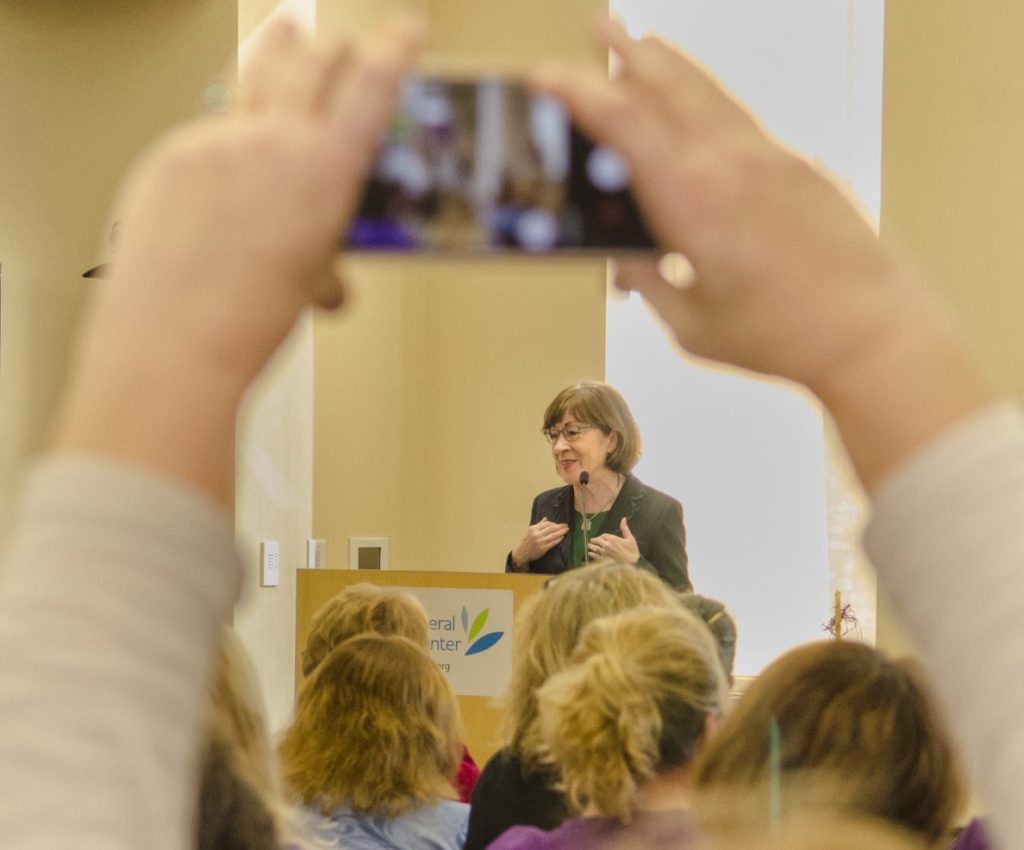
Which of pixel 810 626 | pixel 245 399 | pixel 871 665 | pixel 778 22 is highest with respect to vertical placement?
pixel 778 22

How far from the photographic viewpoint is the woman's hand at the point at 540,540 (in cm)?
382

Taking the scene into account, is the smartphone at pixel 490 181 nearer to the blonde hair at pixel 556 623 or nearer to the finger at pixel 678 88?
the finger at pixel 678 88

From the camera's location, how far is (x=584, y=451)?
153 inches

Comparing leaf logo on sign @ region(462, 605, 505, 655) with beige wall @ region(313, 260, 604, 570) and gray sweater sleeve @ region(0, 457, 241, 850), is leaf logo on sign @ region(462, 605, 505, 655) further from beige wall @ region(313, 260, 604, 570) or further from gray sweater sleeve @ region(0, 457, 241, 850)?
gray sweater sleeve @ region(0, 457, 241, 850)

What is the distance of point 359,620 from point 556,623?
608 millimetres

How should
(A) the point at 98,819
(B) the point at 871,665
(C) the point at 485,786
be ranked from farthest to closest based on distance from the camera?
(C) the point at 485,786 < (B) the point at 871,665 < (A) the point at 98,819

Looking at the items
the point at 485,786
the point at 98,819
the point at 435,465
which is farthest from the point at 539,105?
the point at 435,465

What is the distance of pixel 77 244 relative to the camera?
386 cm

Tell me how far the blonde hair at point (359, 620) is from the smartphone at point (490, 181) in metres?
2.35

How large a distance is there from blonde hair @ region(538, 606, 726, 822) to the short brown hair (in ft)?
6.04

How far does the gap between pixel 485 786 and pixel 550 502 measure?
Answer: 1646mm

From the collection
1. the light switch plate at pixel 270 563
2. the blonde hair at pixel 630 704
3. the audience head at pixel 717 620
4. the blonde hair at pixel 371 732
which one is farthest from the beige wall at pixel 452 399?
the blonde hair at pixel 630 704

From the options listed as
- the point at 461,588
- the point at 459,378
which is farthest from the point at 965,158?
the point at 461,588

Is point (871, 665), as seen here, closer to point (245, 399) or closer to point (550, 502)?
point (245, 399)
